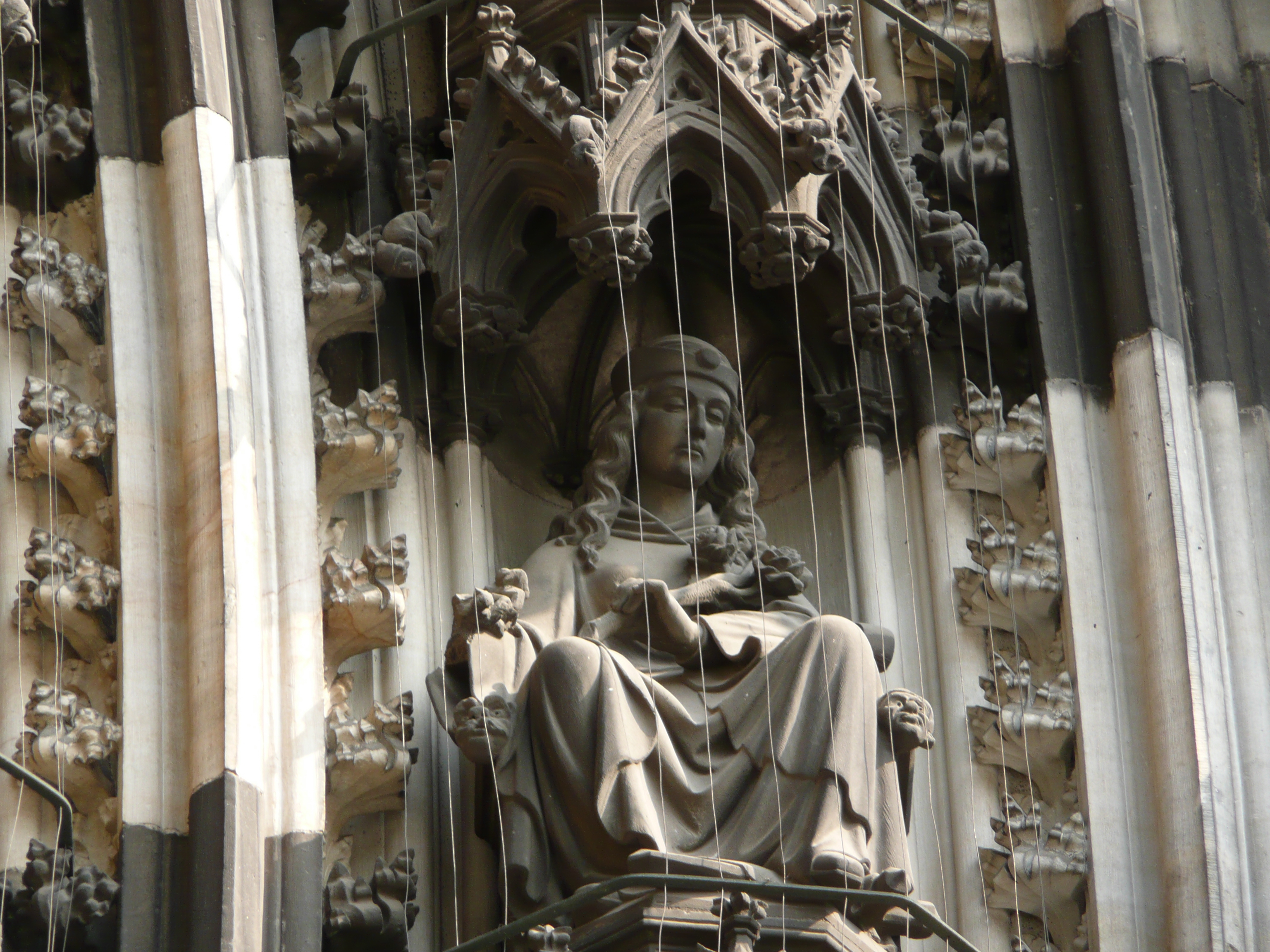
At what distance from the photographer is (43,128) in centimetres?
697

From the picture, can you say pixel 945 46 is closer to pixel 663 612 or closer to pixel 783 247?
pixel 783 247

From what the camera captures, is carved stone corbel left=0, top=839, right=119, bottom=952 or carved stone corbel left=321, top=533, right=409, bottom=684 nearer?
carved stone corbel left=0, top=839, right=119, bottom=952

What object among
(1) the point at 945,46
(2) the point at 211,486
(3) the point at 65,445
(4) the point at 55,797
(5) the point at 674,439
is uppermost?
(1) the point at 945,46

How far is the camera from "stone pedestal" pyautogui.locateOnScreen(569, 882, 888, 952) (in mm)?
6293

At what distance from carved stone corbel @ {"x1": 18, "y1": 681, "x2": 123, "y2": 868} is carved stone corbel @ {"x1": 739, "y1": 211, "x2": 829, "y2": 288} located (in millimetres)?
1742

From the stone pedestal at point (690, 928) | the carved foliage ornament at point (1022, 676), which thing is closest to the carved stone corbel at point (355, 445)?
the stone pedestal at point (690, 928)

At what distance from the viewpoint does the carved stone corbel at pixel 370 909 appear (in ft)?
Result: 21.1

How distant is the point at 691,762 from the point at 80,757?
1197 mm

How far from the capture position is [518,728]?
21.8 feet

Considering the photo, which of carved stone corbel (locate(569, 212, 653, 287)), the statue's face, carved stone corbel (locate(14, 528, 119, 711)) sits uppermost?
carved stone corbel (locate(569, 212, 653, 287))

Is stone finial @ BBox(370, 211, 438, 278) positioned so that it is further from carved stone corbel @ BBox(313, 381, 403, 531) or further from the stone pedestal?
the stone pedestal

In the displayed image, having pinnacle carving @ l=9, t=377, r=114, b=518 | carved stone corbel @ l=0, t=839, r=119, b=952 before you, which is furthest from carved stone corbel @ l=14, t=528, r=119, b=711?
carved stone corbel @ l=0, t=839, r=119, b=952

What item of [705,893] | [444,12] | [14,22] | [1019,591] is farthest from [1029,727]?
[14,22]

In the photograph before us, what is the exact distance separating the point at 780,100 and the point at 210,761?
196 centimetres
